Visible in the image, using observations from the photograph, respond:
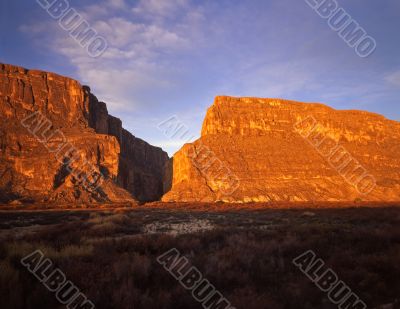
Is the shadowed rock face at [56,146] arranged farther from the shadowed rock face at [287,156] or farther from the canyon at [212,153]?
the shadowed rock face at [287,156]

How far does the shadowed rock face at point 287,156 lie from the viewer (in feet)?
206

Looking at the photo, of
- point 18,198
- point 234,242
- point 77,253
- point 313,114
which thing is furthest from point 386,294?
point 313,114

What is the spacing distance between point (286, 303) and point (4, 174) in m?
62.0

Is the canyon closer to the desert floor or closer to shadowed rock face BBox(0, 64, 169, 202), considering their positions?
shadowed rock face BBox(0, 64, 169, 202)

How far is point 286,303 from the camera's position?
453cm

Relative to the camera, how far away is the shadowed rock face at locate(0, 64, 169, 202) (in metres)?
54.6

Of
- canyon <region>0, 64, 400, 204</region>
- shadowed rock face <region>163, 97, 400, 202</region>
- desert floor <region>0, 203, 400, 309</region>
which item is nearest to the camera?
desert floor <region>0, 203, 400, 309</region>

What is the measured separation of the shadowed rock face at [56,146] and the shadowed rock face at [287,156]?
14292 mm

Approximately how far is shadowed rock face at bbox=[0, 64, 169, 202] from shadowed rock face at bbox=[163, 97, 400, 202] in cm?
1429

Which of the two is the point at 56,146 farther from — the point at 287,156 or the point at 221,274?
the point at 221,274

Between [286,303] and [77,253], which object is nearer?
[286,303]

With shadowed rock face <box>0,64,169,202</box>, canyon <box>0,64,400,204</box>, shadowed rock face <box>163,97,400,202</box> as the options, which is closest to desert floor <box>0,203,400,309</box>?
canyon <box>0,64,400,204</box>

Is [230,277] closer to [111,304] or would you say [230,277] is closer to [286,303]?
[286,303]

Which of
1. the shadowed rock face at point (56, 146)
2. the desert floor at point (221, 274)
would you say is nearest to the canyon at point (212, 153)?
the shadowed rock face at point (56, 146)
